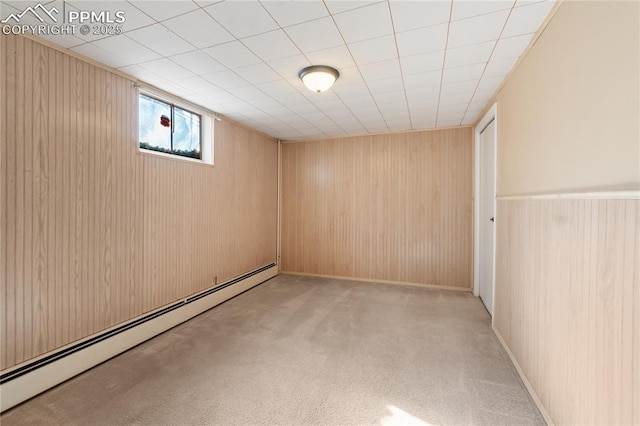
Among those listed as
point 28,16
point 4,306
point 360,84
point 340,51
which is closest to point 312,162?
point 360,84

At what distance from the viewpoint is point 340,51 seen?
2326mm

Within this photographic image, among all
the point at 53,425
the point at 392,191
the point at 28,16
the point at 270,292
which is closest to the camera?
the point at 53,425

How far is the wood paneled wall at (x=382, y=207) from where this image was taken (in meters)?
4.65

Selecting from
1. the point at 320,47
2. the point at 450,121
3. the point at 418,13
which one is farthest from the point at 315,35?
the point at 450,121

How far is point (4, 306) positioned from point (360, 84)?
3632 mm

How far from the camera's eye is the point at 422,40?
2152mm

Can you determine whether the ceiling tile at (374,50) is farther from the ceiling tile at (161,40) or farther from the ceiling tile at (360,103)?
the ceiling tile at (161,40)

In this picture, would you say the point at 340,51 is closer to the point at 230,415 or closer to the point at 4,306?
the point at 230,415

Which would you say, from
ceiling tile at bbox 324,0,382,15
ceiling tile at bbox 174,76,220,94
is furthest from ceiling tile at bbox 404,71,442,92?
ceiling tile at bbox 174,76,220,94

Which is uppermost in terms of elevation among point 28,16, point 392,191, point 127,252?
point 28,16

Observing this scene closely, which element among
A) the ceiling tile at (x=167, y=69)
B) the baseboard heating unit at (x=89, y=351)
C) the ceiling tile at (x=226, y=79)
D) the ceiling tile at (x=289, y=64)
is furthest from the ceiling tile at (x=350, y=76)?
the baseboard heating unit at (x=89, y=351)

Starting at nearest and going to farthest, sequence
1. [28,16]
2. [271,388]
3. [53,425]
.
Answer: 1. [53,425]
2. [28,16]
3. [271,388]

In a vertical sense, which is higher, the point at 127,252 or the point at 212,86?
the point at 212,86
